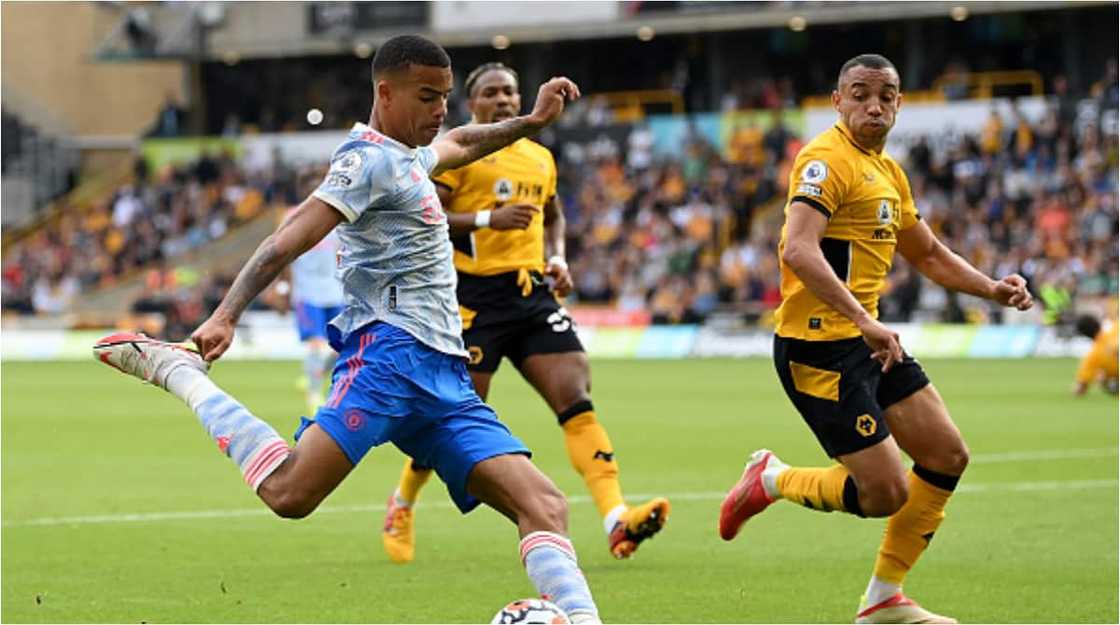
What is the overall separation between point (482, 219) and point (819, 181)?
7.14 feet

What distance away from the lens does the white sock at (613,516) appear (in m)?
10.1

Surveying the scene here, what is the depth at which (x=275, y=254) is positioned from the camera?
672cm

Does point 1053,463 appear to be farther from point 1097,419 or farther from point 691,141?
point 691,141

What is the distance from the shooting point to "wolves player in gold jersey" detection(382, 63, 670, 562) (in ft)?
34.6

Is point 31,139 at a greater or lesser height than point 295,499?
lesser

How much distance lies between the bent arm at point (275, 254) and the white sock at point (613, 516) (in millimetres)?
3705

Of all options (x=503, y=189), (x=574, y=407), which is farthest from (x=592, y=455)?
(x=503, y=189)

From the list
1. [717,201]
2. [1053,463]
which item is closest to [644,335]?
[717,201]

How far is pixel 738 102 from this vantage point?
48688 mm

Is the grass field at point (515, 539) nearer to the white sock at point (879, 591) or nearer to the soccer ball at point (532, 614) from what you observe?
the white sock at point (879, 591)

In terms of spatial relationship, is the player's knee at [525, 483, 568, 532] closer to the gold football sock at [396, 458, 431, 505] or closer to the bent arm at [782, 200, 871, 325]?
the bent arm at [782, 200, 871, 325]

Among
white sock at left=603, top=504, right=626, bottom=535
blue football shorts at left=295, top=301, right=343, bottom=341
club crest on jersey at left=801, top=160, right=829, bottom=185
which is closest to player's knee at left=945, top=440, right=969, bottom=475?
club crest on jersey at left=801, top=160, right=829, bottom=185

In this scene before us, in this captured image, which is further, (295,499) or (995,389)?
(995,389)

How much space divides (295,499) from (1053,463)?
30.3 feet
